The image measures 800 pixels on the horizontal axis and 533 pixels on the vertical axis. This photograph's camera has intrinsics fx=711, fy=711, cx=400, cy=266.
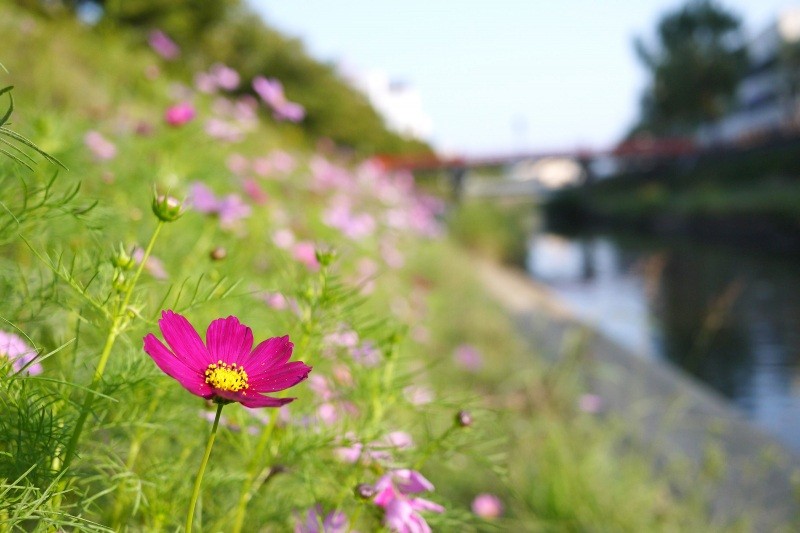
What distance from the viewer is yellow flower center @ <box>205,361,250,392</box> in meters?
0.51

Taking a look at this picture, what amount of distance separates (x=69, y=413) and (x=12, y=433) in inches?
2.1

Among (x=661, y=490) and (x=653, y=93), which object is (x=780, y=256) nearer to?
(x=661, y=490)

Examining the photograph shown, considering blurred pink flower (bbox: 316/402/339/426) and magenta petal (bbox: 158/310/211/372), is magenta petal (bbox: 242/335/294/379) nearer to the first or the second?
magenta petal (bbox: 158/310/211/372)

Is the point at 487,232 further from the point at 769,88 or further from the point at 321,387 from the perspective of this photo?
the point at 769,88

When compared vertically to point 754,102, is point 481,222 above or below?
below

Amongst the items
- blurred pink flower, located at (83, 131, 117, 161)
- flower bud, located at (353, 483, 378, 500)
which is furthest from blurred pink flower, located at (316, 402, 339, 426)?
blurred pink flower, located at (83, 131, 117, 161)

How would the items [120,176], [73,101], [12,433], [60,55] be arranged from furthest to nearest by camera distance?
[60,55]
[73,101]
[120,176]
[12,433]

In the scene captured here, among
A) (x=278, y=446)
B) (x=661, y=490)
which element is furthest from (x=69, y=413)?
(x=661, y=490)

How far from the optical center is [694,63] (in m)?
26.3

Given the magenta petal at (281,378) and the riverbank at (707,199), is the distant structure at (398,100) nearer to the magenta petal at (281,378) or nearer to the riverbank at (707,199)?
the riverbank at (707,199)

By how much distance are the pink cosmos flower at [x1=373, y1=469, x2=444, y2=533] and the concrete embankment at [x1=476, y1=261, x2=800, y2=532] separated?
4.46ft

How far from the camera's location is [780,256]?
12758mm

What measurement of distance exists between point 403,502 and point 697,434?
116 inches

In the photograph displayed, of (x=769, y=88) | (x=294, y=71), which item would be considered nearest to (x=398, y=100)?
(x=769, y=88)
